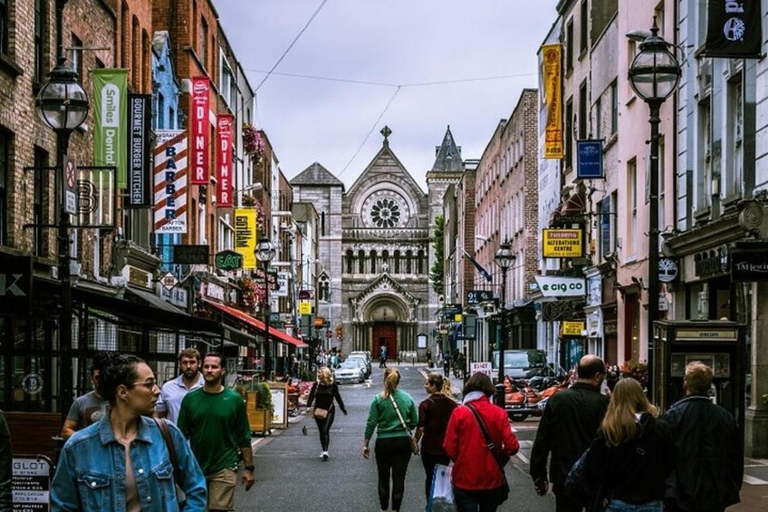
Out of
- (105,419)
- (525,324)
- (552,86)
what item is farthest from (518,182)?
(105,419)

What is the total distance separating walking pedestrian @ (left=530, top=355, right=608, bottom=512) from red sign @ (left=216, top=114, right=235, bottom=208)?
33.2m

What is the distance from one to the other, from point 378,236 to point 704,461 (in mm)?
109415

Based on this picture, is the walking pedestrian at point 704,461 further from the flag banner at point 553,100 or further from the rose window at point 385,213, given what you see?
the rose window at point 385,213

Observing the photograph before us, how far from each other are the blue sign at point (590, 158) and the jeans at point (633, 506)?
1007 inches

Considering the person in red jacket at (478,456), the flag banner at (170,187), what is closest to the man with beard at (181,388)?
the person in red jacket at (478,456)

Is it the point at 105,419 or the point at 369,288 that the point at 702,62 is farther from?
the point at 369,288

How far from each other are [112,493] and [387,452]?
8.60 meters

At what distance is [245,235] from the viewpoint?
157 feet

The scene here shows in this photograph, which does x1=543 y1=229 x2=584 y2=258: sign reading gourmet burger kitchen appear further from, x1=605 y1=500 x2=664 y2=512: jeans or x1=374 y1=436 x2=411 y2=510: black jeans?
x1=605 y1=500 x2=664 y2=512: jeans

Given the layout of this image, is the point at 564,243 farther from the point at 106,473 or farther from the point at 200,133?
the point at 106,473

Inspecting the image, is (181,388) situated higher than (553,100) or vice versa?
(553,100)

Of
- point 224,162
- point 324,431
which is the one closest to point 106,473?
point 324,431

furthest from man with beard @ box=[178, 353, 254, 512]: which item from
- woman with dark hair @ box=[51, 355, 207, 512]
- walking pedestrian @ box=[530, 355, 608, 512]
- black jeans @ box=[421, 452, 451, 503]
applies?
woman with dark hair @ box=[51, 355, 207, 512]

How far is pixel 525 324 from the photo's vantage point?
56.8 metres
